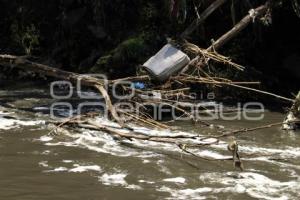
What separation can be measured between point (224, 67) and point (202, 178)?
5939mm

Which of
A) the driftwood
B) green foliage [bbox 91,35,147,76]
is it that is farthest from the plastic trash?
green foliage [bbox 91,35,147,76]

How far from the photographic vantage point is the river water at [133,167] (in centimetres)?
507

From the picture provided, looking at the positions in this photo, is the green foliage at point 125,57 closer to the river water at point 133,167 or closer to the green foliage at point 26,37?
the green foliage at point 26,37

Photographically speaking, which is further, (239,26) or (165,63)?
(239,26)

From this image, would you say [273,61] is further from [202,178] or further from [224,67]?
[202,178]

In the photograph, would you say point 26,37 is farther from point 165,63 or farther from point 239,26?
point 165,63

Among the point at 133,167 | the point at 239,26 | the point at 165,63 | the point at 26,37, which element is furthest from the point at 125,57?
the point at 133,167

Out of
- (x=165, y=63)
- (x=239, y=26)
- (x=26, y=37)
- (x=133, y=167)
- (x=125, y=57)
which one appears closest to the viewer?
(x=133, y=167)

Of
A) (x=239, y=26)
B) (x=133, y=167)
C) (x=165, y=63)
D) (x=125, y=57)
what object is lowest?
(x=133, y=167)

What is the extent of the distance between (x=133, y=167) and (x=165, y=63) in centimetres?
296

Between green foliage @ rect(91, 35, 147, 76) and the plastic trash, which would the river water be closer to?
the plastic trash

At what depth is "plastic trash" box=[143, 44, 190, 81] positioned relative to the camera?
8.46 metres

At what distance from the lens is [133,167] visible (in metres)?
5.91

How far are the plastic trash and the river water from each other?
0.90 metres
